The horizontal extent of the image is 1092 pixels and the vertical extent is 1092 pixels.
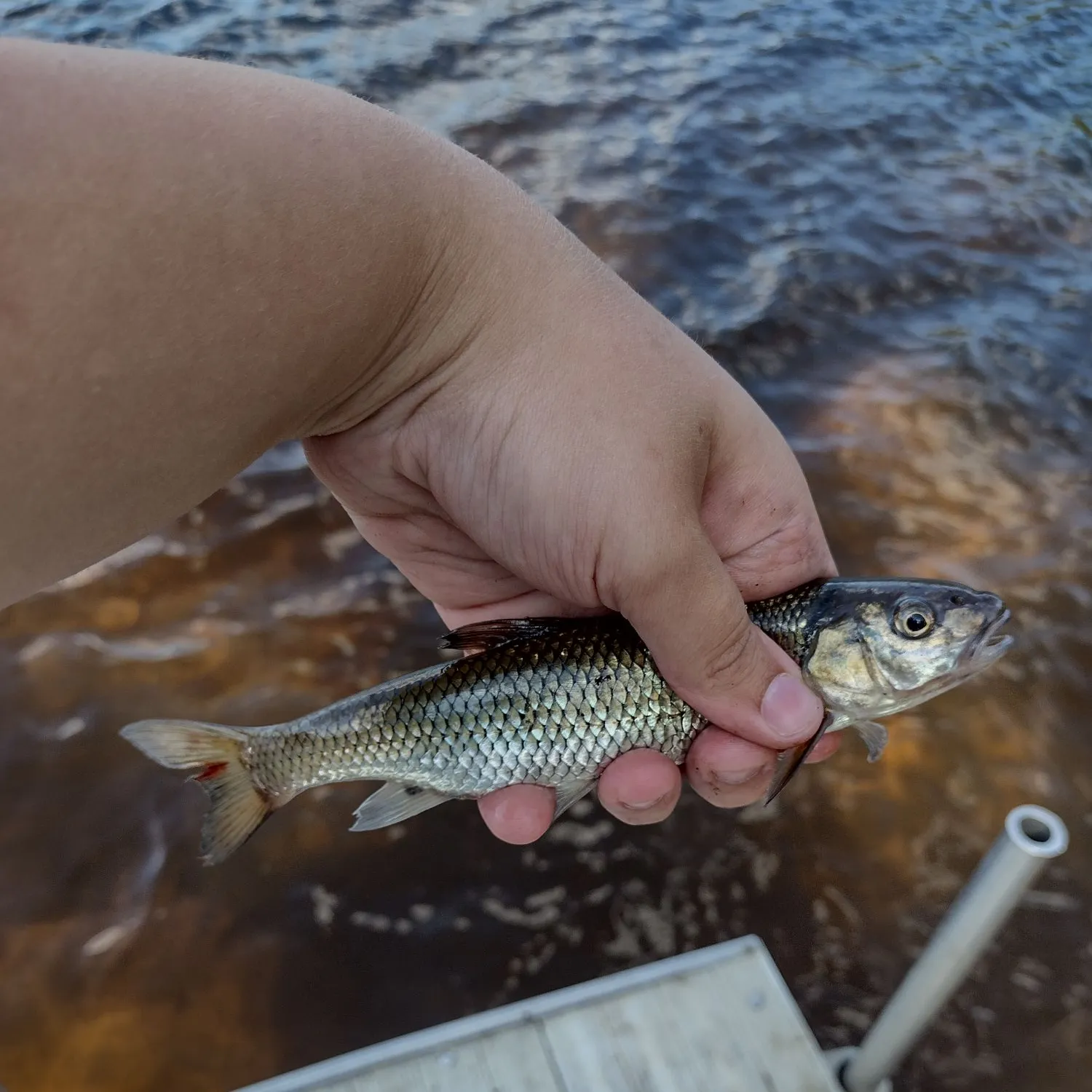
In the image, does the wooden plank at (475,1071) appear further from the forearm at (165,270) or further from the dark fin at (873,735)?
the forearm at (165,270)

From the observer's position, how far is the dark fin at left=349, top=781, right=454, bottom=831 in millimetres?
2811

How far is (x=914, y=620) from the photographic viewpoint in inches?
104

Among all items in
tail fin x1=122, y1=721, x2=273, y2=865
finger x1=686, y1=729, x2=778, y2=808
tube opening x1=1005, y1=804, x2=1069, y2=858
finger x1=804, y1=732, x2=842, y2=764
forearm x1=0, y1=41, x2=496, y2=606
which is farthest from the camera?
finger x1=804, y1=732, x2=842, y2=764

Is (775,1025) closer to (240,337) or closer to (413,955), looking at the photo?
(413,955)

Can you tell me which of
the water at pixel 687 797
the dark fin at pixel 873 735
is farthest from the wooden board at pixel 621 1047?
the water at pixel 687 797

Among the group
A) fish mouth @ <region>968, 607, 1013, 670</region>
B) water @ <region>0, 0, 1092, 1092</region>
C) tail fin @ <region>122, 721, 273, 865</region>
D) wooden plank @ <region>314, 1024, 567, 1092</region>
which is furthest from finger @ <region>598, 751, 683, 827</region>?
water @ <region>0, 0, 1092, 1092</region>

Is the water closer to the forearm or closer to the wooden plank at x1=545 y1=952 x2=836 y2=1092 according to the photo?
the wooden plank at x1=545 y1=952 x2=836 y2=1092

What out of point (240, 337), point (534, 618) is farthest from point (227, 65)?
point (534, 618)

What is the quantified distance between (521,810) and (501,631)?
1.84 feet

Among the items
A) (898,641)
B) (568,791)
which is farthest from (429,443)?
(898,641)

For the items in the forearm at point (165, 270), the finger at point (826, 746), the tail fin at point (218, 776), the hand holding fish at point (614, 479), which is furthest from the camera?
the finger at point (826, 746)

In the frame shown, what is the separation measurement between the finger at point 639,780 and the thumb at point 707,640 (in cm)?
21

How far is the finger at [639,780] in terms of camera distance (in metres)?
2.66

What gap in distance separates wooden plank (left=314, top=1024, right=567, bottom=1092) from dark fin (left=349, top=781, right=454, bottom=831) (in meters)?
0.72
